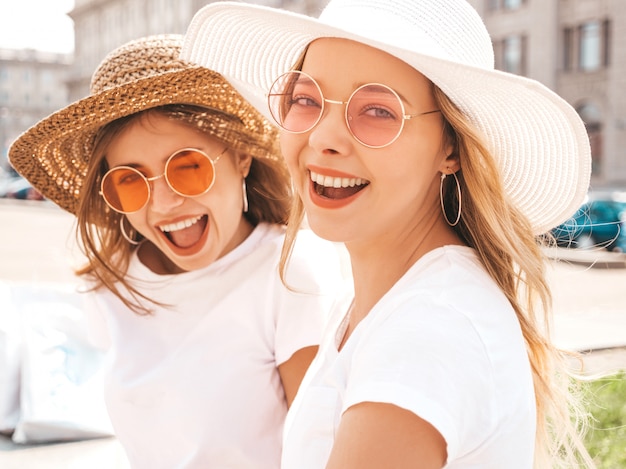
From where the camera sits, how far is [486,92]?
54.7 inches

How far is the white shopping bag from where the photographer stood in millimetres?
3422

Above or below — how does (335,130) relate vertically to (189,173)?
above

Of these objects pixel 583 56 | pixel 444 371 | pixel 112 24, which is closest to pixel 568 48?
pixel 583 56

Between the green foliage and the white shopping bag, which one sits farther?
the green foliage

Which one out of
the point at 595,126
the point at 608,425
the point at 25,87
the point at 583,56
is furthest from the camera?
the point at 25,87

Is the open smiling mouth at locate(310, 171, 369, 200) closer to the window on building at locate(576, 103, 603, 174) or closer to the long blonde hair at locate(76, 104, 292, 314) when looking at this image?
the long blonde hair at locate(76, 104, 292, 314)

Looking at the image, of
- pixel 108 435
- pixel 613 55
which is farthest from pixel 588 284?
pixel 613 55

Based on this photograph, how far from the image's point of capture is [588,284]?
40.7 feet

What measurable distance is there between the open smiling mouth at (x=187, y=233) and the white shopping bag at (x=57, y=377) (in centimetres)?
141

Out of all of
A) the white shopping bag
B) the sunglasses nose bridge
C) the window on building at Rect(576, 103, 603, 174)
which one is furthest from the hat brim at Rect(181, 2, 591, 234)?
the window on building at Rect(576, 103, 603, 174)

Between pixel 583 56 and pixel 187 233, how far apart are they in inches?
1205

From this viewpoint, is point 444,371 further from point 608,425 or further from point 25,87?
point 25,87

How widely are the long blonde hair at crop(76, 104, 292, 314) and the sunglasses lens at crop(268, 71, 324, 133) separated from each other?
684 mm

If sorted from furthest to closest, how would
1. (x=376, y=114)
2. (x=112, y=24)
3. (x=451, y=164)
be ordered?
(x=112, y=24)
(x=451, y=164)
(x=376, y=114)
